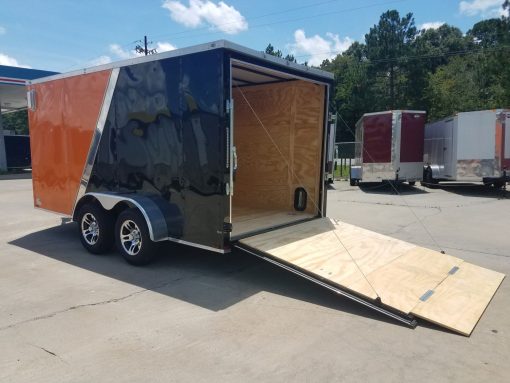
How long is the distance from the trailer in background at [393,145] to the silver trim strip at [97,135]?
11759mm

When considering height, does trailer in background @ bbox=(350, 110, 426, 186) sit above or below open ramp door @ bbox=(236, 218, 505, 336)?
above

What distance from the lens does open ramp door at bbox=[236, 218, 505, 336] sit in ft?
13.4

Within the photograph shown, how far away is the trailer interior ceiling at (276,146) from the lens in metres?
7.04

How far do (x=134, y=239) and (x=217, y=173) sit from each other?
1766 millimetres

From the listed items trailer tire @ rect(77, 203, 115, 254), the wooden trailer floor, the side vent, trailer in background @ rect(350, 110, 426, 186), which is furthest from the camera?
trailer in background @ rect(350, 110, 426, 186)

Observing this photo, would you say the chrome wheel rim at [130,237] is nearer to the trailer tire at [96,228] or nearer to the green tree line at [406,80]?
the trailer tire at [96,228]

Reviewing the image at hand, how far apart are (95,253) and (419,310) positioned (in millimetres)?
4846

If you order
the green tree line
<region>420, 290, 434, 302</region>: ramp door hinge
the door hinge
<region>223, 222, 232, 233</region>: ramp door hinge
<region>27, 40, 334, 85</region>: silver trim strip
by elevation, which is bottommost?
<region>420, 290, 434, 302</region>: ramp door hinge

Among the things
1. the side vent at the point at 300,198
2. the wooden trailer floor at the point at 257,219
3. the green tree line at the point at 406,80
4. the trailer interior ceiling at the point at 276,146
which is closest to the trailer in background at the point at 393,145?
the trailer interior ceiling at the point at 276,146

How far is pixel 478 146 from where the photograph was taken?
14141 millimetres

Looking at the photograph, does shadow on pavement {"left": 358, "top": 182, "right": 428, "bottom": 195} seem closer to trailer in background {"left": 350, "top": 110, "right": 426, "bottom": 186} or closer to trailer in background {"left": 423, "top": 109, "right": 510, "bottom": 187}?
trailer in background {"left": 350, "top": 110, "right": 426, "bottom": 186}

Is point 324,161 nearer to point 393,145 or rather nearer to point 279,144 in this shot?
point 279,144

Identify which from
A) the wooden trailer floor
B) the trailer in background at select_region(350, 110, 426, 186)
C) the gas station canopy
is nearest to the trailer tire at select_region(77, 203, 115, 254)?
the wooden trailer floor

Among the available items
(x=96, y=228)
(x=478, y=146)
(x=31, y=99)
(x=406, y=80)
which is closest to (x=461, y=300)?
(x=96, y=228)
